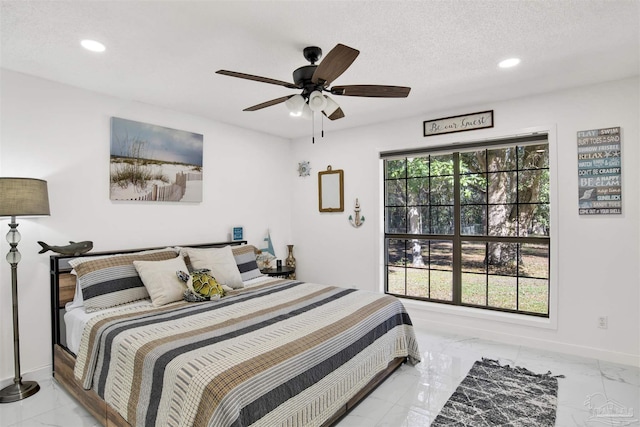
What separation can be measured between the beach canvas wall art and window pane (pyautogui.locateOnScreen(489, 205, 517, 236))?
336 cm

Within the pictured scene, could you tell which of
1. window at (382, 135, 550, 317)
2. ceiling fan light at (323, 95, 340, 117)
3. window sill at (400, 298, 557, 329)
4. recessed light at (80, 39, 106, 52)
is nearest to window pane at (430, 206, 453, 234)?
window at (382, 135, 550, 317)

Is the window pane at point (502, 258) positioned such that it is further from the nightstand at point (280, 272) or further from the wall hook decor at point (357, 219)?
the nightstand at point (280, 272)

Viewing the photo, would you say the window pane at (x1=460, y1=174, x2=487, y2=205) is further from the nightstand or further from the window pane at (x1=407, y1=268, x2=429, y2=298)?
the nightstand

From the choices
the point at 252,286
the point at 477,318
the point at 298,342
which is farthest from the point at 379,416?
the point at 477,318

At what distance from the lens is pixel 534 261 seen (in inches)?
142

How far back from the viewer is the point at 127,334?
81.3 inches

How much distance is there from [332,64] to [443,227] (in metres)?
2.79

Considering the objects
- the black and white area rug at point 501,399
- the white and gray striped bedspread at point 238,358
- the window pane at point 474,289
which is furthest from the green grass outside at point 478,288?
the white and gray striped bedspread at point 238,358

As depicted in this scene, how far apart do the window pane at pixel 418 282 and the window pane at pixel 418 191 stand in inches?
33.9

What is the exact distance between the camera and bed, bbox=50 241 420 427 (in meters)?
1.61

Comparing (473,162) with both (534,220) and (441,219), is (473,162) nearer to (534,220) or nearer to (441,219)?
(441,219)

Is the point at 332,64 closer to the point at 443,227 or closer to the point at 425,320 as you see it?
the point at 443,227

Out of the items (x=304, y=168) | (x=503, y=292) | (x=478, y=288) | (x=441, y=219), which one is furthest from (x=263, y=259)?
(x=503, y=292)

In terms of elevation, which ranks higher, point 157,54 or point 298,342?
point 157,54
